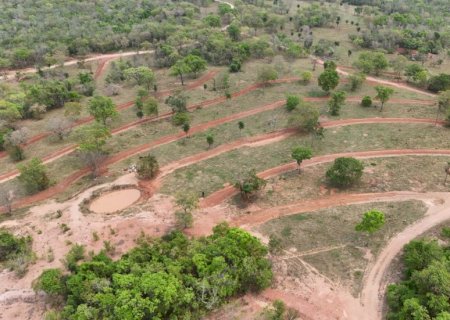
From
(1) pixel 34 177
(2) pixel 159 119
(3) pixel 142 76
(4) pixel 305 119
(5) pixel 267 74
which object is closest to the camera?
(1) pixel 34 177

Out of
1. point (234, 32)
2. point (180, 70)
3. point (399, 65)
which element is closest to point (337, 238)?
point (180, 70)

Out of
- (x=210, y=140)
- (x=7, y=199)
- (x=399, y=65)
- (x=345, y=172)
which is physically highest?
(x=399, y=65)

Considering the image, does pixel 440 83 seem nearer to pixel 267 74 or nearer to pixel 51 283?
pixel 267 74

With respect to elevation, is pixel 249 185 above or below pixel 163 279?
above

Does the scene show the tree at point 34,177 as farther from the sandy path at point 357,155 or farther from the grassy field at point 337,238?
the grassy field at point 337,238

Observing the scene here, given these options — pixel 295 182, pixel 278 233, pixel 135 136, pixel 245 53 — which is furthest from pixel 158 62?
pixel 278 233

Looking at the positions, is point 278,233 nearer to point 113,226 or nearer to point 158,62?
point 113,226

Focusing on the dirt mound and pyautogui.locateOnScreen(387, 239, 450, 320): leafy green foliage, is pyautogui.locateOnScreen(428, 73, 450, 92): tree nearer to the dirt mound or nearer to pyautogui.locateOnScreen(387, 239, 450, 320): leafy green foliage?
pyautogui.locateOnScreen(387, 239, 450, 320): leafy green foliage

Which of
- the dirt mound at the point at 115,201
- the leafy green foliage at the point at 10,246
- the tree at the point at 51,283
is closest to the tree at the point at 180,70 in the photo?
the dirt mound at the point at 115,201

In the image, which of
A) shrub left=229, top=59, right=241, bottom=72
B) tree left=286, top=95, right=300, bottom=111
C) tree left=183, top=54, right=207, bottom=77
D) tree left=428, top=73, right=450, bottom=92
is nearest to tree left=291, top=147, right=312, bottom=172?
tree left=286, top=95, right=300, bottom=111
